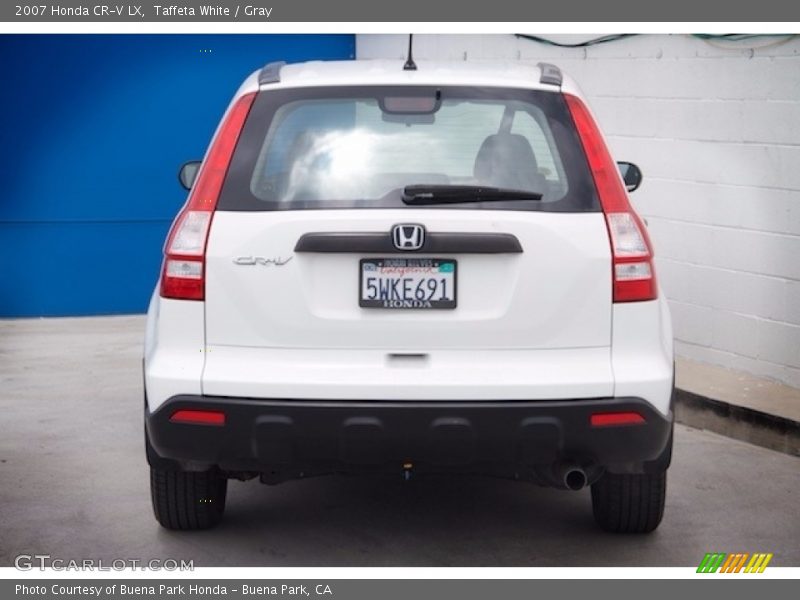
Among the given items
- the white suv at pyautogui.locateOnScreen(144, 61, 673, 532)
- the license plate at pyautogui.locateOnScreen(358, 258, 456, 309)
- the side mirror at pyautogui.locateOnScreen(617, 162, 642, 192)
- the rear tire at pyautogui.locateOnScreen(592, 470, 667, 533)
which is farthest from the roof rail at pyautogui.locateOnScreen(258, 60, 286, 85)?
the rear tire at pyautogui.locateOnScreen(592, 470, 667, 533)

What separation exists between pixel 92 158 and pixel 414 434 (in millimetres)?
7131

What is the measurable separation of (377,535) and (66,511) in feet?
4.38

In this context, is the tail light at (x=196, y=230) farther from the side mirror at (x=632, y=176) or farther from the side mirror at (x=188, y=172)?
the side mirror at (x=632, y=176)

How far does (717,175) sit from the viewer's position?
338 inches

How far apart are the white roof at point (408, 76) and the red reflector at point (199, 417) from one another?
46.6 inches

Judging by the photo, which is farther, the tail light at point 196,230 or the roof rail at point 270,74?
the roof rail at point 270,74

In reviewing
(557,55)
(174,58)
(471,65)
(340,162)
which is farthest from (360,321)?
(174,58)

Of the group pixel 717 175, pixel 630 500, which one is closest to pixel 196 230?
pixel 630 500

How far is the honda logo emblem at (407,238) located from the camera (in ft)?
16.0

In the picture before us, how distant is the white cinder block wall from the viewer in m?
8.07

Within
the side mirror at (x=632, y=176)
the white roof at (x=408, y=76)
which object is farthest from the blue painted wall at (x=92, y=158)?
the white roof at (x=408, y=76)

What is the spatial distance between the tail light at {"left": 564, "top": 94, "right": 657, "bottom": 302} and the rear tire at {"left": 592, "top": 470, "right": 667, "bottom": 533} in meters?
0.87

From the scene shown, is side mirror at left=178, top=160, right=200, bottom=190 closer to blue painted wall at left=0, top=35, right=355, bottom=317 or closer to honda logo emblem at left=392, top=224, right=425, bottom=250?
honda logo emblem at left=392, top=224, right=425, bottom=250

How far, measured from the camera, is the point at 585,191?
5039 mm
